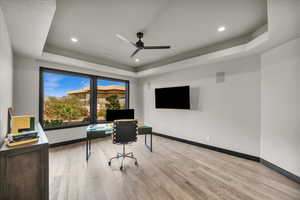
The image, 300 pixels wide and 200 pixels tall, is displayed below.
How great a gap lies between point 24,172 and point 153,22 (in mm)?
2892

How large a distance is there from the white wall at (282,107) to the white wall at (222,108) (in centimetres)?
17

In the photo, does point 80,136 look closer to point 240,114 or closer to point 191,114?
point 191,114

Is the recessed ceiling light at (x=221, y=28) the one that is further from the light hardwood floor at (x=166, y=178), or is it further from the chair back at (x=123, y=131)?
the light hardwood floor at (x=166, y=178)

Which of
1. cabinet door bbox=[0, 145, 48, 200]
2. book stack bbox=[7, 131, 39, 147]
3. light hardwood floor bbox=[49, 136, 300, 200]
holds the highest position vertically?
book stack bbox=[7, 131, 39, 147]

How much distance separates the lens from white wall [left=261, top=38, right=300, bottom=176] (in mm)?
2186

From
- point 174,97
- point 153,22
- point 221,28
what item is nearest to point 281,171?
point 174,97

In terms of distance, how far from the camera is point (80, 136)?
4.18 metres

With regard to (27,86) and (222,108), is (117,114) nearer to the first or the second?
(27,86)

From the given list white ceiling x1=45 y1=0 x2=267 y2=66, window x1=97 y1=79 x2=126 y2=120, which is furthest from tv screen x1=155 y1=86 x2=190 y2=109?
window x1=97 y1=79 x2=126 y2=120

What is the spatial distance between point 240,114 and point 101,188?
3443 mm

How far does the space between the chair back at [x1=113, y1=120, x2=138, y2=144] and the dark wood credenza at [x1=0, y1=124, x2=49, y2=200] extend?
1268mm

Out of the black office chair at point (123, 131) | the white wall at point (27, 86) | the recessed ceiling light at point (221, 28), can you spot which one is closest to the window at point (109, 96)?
the white wall at point (27, 86)

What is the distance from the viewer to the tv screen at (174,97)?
4.00 meters

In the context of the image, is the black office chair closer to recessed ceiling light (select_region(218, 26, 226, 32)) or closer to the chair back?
the chair back
